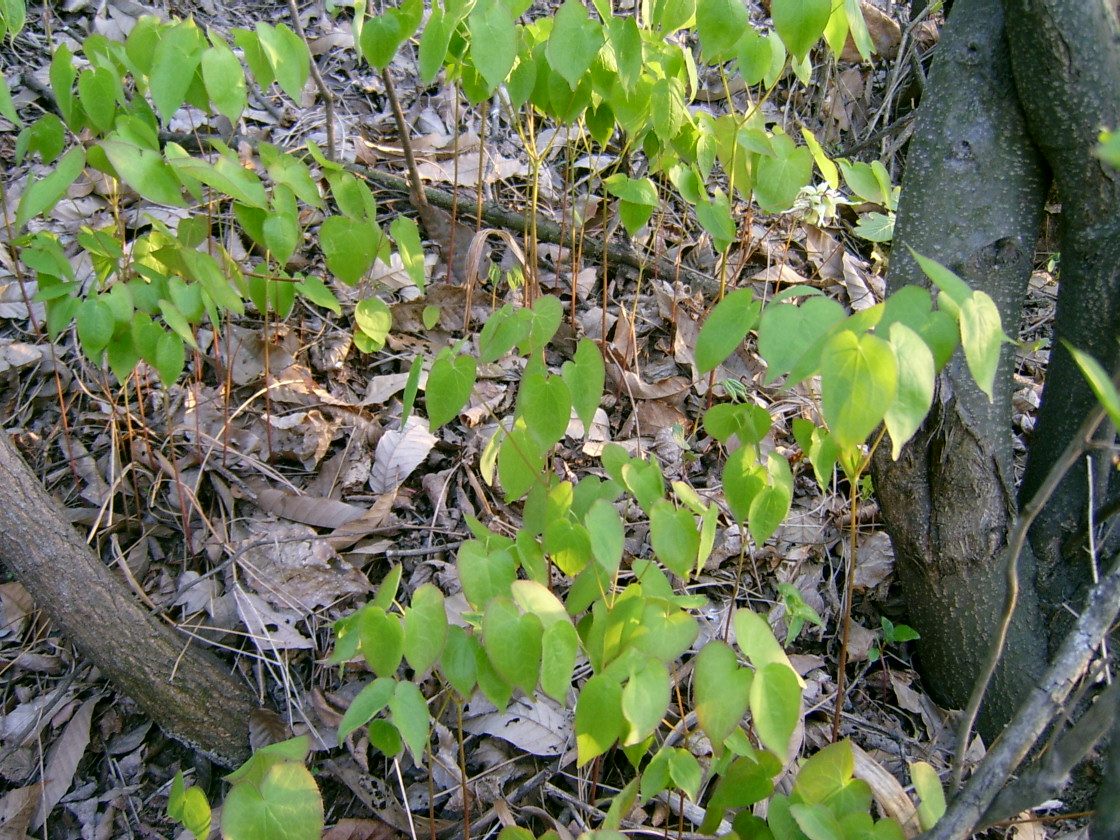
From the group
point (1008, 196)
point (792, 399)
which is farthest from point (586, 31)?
point (792, 399)

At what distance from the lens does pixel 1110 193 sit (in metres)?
1.24

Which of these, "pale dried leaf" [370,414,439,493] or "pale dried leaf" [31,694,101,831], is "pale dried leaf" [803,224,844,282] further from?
"pale dried leaf" [31,694,101,831]

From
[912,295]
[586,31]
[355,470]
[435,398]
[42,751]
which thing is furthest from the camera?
[355,470]

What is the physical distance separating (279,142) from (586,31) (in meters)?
1.51

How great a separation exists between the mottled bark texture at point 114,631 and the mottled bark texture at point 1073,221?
146cm

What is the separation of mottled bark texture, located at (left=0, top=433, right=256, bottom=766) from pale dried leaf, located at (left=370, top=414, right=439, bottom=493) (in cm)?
50

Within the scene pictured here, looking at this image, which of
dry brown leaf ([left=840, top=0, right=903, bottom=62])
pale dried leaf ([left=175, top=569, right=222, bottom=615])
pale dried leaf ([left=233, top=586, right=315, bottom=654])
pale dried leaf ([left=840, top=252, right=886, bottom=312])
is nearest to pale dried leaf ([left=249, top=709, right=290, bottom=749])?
pale dried leaf ([left=233, top=586, right=315, bottom=654])

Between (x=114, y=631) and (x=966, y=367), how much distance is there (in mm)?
1510

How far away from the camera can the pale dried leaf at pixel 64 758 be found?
148 centimetres

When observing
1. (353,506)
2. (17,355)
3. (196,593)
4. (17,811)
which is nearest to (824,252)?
(353,506)

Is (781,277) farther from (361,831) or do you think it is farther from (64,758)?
(64,758)

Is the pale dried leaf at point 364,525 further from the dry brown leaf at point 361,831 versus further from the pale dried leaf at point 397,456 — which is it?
the dry brown leaf at point 361,831

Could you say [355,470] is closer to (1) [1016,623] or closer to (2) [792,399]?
(2) [792,399]

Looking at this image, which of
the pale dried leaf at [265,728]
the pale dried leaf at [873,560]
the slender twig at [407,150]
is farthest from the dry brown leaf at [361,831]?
the slender twig at [407,150]
